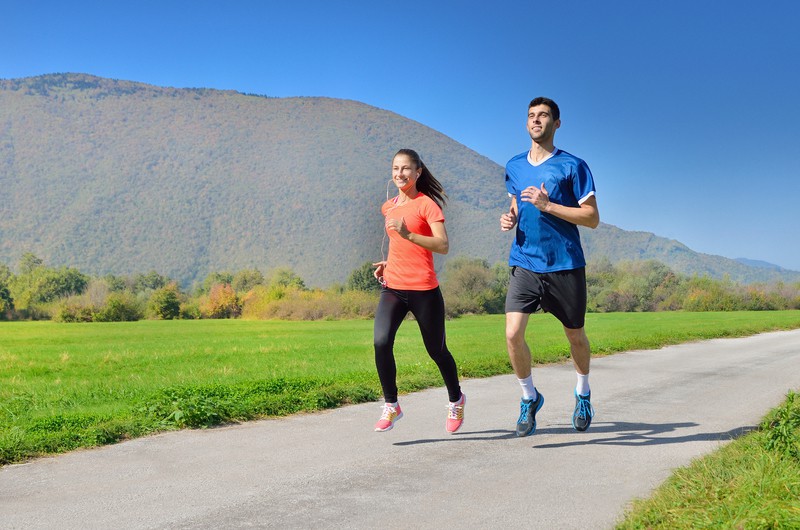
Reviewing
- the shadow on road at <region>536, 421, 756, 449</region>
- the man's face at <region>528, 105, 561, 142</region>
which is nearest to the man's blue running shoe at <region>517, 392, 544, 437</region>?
the shadow on road at <region>536, 421, 756, 449</region>

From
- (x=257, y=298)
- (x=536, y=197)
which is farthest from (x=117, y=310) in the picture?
(x=536, y=197)

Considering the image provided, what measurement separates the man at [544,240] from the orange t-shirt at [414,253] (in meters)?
0.62

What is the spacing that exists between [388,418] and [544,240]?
1.98 metres

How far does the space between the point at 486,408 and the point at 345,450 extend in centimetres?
246

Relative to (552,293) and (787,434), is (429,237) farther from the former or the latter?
(787,434)

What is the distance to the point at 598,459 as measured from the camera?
5.79 meters

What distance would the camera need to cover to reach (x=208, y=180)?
157 meters

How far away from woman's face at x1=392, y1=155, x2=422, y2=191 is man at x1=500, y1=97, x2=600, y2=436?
82cm

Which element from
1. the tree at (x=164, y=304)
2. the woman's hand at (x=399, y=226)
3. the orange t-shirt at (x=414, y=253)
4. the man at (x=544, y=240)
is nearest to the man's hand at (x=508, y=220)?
the man at (x=544, y=240)

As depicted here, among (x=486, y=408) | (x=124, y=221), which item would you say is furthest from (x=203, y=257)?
(x=486, y=408)

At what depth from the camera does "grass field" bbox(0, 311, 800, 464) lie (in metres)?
6.99

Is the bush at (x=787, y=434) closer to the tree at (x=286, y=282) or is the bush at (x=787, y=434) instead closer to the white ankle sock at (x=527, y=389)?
the white ankle sock at (x=527, y=389)

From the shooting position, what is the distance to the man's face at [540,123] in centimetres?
662

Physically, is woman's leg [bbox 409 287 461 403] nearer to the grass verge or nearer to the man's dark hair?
the man's dark hair
